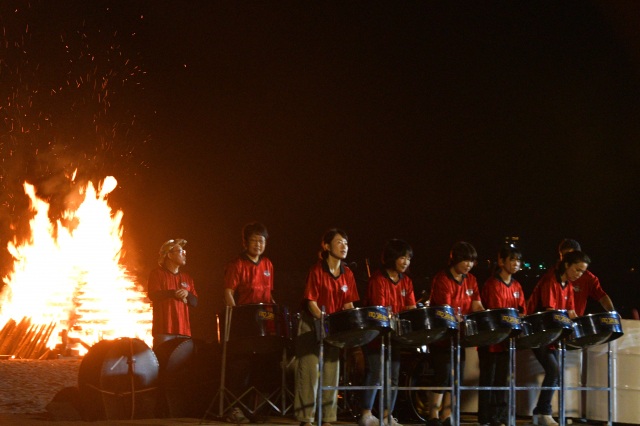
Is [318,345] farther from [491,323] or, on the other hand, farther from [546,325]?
[546,325]

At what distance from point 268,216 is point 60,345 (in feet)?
38.2

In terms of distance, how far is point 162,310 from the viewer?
7016mm

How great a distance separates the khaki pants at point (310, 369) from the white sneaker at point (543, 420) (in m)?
1.80

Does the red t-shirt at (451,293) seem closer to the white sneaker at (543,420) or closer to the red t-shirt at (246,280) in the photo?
the white sneaker at (543,420)

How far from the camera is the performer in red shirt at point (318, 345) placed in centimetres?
602

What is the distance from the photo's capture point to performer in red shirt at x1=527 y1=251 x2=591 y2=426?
6650mm

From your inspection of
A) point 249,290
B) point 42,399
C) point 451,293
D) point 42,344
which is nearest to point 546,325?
point 451,293

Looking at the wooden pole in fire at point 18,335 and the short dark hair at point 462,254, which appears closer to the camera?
the short dark hair at point 462,254

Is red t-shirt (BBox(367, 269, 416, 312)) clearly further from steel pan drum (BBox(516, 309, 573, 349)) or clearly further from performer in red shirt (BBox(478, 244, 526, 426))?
steel pan drum (BBox(516, 309, 573, 349))

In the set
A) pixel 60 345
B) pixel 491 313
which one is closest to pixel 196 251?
pixel 60 345

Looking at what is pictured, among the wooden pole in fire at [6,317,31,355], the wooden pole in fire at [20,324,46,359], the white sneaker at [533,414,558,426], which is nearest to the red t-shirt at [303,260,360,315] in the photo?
the white sneaker at [533,414,558,426]

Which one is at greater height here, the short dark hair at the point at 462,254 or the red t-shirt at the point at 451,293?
the short dark hair at the point at 462,254

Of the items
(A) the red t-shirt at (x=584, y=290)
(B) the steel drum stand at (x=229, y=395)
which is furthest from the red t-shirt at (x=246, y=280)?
(A) the red t-shirt at (x=584, y=290)

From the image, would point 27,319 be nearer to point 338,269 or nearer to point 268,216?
point 338,269
